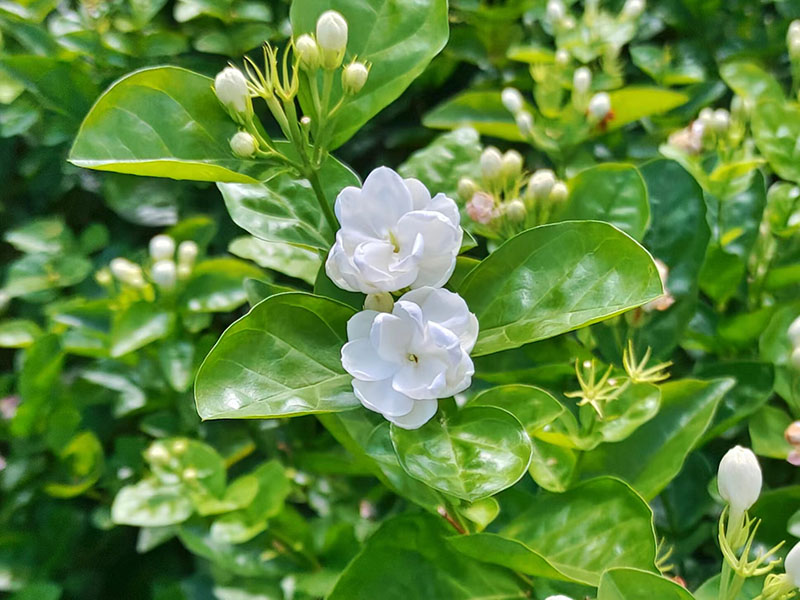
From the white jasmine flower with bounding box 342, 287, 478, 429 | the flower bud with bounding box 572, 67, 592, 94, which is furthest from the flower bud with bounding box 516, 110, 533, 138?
the white jasmine flower with bounding box 342, 287, 478, 429

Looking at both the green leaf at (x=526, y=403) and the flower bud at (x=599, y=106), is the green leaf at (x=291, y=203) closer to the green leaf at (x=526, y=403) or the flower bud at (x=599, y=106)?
the green leaf at (x=526, y=403)

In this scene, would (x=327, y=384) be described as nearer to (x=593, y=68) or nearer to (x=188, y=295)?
(x=188, y=295)

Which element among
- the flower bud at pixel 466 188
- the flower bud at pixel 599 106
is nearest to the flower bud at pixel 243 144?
the flower bud at pixel 466 188

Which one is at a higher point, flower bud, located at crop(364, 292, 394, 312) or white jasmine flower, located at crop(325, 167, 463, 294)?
white jasmine flower, located at crop(325, 167, 463, 294)

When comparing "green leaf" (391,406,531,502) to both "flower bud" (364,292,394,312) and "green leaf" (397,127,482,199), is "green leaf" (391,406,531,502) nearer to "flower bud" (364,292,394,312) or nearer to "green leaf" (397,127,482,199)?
"flower bud" (364,292,394,312)

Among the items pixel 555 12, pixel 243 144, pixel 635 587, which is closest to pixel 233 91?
pixel 243 144

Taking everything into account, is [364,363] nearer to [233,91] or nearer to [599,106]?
[233,91]

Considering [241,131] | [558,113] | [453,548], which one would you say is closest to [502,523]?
[453,548]
